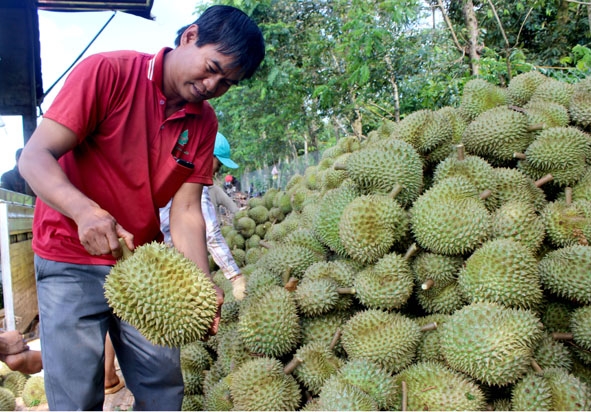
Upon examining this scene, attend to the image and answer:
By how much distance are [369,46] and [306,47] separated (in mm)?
3148

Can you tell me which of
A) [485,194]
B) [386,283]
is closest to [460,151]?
[485,194]

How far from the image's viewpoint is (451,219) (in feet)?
6.86

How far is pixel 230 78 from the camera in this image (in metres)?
1.86

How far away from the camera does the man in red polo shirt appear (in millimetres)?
1732

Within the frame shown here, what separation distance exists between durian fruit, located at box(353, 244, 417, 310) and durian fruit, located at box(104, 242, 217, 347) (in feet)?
2.78

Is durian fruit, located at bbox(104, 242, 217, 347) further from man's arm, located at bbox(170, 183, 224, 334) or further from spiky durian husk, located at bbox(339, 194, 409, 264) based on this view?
spiky durian husk, located at bbox(339, 194, 409, 264)

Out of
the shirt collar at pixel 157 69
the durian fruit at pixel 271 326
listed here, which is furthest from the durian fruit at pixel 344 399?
the shirt collar at pixel 157 69

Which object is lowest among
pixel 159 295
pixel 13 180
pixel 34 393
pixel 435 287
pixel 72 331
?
pixel 34 393

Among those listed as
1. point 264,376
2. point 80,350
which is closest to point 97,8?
point 80,350

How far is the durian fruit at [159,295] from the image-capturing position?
1493 mm

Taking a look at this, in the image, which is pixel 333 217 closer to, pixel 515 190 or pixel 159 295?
pixel 515 190

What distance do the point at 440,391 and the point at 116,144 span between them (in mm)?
1647

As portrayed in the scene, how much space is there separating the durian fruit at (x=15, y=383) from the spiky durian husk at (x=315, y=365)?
9.06 feet

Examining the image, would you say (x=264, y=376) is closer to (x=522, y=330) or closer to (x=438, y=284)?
(x=438, y=284)
